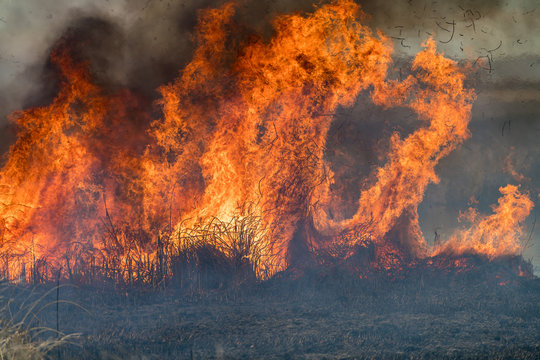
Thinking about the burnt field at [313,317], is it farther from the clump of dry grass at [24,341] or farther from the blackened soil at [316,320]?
the clump of dry grass at [24,341]

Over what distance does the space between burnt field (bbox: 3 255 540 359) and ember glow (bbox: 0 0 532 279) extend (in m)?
0.80

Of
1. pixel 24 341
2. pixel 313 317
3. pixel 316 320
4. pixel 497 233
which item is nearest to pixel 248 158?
pixel 313 317

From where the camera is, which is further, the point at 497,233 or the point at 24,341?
the point at 497,233

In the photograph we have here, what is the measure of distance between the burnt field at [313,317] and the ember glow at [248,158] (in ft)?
2.63

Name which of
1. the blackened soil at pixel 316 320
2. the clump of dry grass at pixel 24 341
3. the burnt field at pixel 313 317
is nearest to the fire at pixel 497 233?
the burnt field at pixel 313 317

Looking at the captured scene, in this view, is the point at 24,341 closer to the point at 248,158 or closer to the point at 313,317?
the point at 313,317

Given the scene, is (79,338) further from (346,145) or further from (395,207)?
(346,145)

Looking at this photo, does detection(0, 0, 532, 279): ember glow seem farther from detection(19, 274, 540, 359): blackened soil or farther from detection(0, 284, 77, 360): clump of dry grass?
detection(0, 284, 77, 360): clump of dry grass

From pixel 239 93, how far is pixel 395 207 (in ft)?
12.2

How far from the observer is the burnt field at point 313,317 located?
7008mm

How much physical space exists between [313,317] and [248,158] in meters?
3.73

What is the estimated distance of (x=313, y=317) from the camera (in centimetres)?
849

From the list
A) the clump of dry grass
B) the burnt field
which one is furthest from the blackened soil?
the clump of dry grass

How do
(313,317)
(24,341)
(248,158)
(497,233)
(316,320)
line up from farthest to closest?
(497,233) < (248,158) < (313,317) < (316,320) < (24,341)
